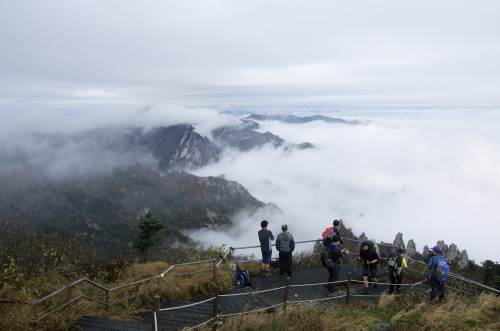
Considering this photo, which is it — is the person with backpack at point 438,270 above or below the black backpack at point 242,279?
above

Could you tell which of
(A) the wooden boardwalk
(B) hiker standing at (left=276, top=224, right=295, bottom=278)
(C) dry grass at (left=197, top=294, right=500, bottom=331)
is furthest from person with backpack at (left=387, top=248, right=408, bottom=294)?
(B) hiker standing at (left=276, top=224, right=295, bottom=278)

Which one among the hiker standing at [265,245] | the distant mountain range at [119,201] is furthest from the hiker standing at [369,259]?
the distant mountain range at [119,201]

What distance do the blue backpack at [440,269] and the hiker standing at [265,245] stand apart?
487 centimetres

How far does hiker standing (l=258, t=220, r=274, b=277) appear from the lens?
1063cm

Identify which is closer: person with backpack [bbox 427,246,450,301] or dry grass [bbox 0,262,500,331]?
dry grass [bbox 0,262,500,331]

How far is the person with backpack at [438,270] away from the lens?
30.1ft

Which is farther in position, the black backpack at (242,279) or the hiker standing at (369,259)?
the hiker standing at (369,259)

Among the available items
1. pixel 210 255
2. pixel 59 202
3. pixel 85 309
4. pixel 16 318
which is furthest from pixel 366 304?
pixel 59 202

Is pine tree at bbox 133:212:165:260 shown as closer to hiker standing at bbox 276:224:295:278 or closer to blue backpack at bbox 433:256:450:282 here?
hiker standing at bbox 276:224:295:278

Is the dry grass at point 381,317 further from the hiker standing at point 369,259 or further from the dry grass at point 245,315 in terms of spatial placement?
the hiker standing at point 369,259

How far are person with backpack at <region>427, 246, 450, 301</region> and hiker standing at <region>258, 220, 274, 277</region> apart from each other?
4.80 m

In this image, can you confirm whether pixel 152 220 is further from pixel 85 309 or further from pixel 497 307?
pixel 497 307

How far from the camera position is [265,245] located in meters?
10.7

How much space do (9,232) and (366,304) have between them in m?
11.3
